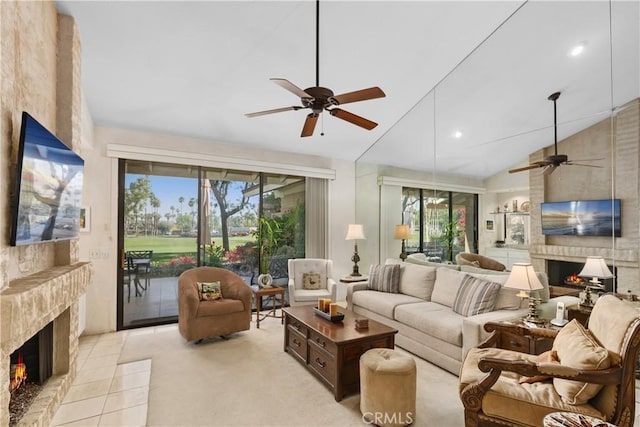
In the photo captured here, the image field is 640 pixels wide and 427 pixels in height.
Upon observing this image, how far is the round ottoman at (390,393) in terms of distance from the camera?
83.6 inches

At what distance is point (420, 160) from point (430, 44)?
1.69 m

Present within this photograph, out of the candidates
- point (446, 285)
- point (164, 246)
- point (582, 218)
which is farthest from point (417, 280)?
point (164, 246)

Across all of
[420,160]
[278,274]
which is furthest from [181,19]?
[278,274]

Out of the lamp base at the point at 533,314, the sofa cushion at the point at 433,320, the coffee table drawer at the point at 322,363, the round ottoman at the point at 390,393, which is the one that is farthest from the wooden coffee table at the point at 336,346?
the lamp base at the point at 533,314

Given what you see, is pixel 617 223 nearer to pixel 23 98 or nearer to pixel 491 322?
pixel 491 322

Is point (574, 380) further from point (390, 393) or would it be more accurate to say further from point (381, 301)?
point (381, 301)

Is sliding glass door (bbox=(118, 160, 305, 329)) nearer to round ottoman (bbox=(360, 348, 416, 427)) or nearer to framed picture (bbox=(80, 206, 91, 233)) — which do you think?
framed picture (bbox=(80, 206, 91, 233))

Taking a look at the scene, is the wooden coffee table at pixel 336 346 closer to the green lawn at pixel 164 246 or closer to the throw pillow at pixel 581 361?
the throw pillow at pixel 581 361

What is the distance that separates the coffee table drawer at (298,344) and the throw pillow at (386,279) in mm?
1546

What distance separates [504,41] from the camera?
3.38 m

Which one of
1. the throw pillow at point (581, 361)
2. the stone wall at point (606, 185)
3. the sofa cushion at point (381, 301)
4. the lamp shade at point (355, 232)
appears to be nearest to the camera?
the throw pillow at point (581, 361)

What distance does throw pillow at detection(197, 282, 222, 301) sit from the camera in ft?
12.8

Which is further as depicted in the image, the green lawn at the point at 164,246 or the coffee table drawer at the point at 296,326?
the green lawn at the point at 164,246

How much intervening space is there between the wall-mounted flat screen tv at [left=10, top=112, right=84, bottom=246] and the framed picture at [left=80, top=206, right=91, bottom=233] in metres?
1.82
